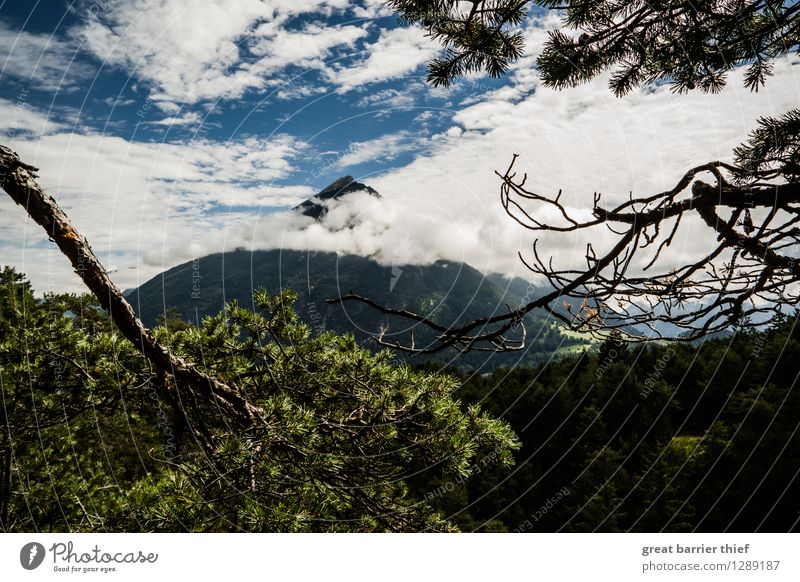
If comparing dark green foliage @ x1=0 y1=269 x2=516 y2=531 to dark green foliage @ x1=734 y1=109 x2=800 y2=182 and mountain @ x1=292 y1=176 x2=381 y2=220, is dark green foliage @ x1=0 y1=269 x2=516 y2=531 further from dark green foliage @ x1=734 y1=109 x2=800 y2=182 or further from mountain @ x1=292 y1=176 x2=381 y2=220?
dark green foliage @ x1=734 y1=109 x2=800 y2=182

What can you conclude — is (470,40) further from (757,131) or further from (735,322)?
(735,322)

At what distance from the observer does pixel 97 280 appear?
264cm

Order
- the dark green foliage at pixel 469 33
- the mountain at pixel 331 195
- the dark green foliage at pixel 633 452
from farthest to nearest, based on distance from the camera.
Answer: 1. the dark green foliage at pixel 633 452
2. the mountain at pixel 331 195
3. the dark green foliage at pixel 469 33

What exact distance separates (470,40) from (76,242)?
2.51 meters

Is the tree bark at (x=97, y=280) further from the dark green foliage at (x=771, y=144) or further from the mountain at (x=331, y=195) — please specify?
the dark green foliage at (x=771, y=144)

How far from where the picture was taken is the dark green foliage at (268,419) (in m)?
2.56

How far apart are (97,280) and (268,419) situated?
1.29 m

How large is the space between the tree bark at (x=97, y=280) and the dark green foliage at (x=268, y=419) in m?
0.11

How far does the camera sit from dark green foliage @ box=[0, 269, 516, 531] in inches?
101

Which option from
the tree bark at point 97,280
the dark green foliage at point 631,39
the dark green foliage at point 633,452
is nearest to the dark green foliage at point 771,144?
the dark green foliage at point 631,39

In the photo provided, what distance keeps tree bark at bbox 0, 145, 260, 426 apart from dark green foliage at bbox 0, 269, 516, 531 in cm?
11

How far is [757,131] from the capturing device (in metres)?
2.33

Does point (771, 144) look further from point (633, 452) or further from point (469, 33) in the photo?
point (633, 452)

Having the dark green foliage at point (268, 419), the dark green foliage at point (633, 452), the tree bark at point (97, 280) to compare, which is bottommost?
the dark green foliage at point (633, 452)
